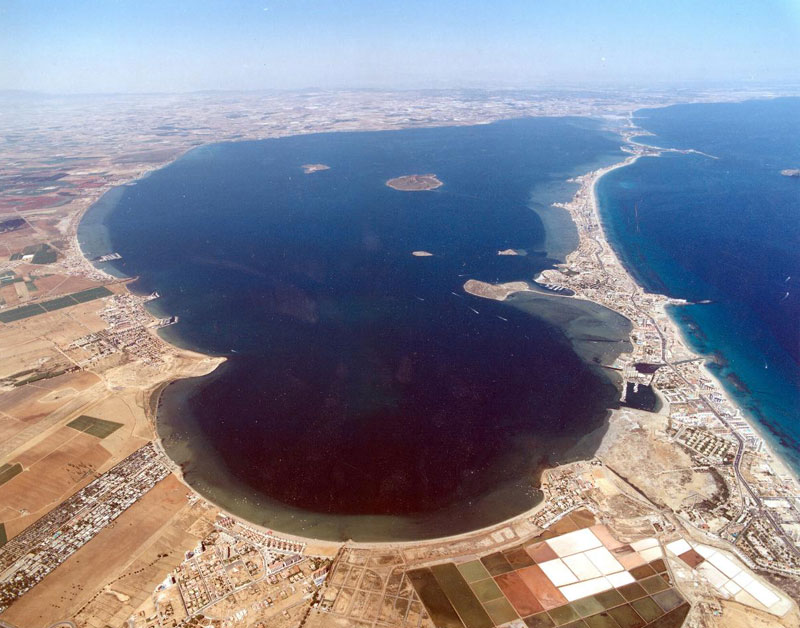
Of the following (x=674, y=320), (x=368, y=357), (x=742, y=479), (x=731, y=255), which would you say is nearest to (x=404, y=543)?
(x=368, y=357)

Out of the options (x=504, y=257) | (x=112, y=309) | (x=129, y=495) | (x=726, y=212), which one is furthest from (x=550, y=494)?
(x=726, y=212)

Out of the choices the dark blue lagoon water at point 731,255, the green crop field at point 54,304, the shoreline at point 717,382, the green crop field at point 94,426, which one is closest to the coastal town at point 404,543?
the green crop field at point 94,426

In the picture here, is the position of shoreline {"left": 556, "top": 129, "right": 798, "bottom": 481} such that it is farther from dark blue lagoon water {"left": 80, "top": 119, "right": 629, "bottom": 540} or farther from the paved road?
dark blue lagoon water {"left": 80, "top": 119, "right": 629, "bottom": 540}

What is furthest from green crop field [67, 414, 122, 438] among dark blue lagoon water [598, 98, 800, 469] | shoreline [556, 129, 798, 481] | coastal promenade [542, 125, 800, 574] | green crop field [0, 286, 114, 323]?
dark blue lagoon water [598, 98, 800, 469]

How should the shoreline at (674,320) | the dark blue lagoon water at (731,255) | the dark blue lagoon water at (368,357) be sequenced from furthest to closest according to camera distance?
1. the dark blue lagoon water at (731,255)
2. the shoreline at (674,320)
3. the dark blue lagoon water at (368,357)

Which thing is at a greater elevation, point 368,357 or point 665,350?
point 665,350

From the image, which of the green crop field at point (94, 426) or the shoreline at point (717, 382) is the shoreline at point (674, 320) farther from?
the green crop field at point (94, 426)

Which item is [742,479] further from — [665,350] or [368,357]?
[368,357]
